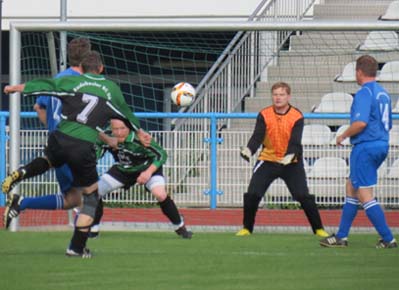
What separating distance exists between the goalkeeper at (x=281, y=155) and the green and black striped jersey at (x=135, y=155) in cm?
111

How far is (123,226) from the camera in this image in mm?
16047

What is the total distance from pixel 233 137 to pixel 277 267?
989 cm

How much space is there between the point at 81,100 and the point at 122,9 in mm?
16730

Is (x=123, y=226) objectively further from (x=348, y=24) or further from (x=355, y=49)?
(x=355, y=49)

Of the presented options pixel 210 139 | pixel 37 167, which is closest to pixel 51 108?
pixel 37 167

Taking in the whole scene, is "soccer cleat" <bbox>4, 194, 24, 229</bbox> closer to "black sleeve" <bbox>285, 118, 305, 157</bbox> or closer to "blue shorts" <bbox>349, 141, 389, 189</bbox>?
"blue shorts" <bbox>349, 141, 389, 189</bbox>

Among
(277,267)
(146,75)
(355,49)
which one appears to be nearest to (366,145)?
(277,267)

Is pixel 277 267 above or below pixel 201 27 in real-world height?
below

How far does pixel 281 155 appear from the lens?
1435 cm

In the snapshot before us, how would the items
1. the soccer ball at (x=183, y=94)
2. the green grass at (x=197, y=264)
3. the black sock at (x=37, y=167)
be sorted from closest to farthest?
the green grass at (x=197, y=264) < the black sock at (x=37, y=167) < the soccer ball at (x=183, y=94)

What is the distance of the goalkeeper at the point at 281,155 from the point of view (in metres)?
14.3

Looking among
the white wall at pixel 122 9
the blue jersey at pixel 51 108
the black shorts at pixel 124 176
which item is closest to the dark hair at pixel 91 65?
the blue jersey at pixel 51 108

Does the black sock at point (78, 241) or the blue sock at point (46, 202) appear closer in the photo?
the black sock at point (78, 241)

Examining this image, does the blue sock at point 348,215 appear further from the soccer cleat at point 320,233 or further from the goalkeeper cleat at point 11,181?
the goalkeeper cleat at point 11,181
